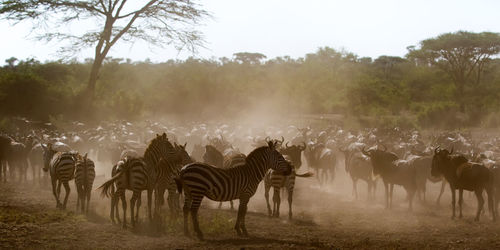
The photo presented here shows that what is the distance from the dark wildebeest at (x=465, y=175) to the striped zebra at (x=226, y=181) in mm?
5913

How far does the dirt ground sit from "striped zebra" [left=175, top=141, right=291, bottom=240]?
60 centimetres

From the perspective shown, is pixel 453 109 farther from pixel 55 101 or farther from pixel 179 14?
pixel 55 101

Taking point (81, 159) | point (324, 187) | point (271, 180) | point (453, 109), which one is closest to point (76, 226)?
point (81, 159)

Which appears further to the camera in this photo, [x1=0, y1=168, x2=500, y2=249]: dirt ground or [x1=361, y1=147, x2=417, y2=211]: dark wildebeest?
[x1=361, y1=147, x2=417, y2=211]: dark wildebeest

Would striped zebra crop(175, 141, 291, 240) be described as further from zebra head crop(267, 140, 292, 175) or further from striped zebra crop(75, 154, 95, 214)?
striped zebra crop(75, 154, 95, 214)

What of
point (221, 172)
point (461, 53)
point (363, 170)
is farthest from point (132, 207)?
point (461, 53)

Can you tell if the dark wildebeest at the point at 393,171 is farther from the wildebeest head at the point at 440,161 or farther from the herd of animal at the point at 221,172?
the wildebeest head at the point at 440,161

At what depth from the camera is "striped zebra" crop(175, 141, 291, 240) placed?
1062 centimetres

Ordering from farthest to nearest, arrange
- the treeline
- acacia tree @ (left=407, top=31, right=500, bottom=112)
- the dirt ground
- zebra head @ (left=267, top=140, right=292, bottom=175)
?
1. acacia tree @ (left=407, top=31, right=500, bottom=112)
2. the treeline
3. zebra head @ (left=267, top=140, right=292, bottom=175)
4. the dirt ground

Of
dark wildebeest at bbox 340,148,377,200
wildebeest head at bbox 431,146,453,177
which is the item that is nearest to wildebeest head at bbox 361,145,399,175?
dark wildebeest at bbox 340,148,377,200

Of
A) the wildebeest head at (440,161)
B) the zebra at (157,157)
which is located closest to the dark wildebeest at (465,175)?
the wildebeest head at (440,161)

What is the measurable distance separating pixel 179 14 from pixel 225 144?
12422 mm

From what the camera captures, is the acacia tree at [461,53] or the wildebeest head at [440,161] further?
the acacia tree at [461,53]

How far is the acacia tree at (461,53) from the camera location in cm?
4788
